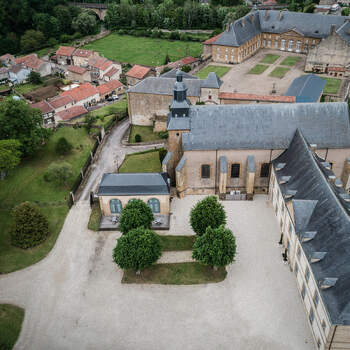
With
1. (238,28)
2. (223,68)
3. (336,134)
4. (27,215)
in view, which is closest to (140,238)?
(27,215)

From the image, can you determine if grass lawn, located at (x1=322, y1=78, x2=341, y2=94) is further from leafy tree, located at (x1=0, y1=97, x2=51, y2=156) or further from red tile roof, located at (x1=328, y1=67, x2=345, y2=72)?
leafy tree, located at (x1=0, y1=97, x2=51, y2=156)

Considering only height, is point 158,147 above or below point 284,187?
below

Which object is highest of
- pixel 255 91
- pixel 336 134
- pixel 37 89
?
pixel 336 134

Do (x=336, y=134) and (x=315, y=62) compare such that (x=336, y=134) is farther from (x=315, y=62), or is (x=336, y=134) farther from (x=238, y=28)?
(x=238, y=28)

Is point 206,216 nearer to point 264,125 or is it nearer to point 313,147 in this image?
point 264,125

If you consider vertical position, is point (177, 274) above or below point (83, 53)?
above

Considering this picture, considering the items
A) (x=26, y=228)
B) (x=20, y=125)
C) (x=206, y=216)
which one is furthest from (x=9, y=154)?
(x=206, y=216)
